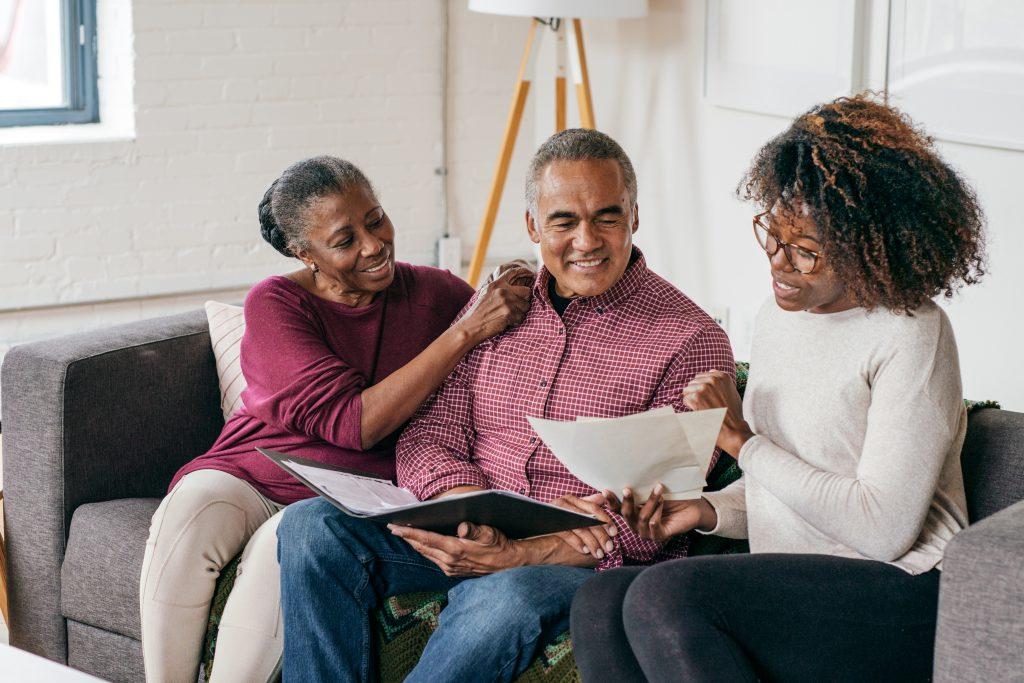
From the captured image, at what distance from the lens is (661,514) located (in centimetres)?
190

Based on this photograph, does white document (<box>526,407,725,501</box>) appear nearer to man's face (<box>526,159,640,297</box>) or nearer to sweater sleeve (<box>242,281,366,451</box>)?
man's face (<box>526,159,640,297</box>)

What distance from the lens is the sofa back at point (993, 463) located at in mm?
1863

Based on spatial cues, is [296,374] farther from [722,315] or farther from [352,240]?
[722,315]

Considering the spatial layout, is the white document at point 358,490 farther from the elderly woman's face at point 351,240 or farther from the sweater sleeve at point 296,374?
the elderly woman's face at point 351,240

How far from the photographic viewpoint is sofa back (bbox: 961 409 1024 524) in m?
1.86

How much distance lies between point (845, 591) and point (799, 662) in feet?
0.35

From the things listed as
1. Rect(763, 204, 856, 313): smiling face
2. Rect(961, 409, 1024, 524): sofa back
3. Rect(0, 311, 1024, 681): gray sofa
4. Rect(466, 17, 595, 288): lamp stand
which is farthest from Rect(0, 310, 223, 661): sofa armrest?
Rect(466, 17, 595, 288): lamp stand

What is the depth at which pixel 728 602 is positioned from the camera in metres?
1.56

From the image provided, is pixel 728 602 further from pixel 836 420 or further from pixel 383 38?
pixel 383 38

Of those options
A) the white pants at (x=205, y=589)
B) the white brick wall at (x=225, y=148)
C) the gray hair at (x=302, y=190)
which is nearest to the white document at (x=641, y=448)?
the white pants at (x=205, y=589)

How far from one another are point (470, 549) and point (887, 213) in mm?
788

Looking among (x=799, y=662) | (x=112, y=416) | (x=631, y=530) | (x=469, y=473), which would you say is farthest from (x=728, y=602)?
(x=112, y=416)

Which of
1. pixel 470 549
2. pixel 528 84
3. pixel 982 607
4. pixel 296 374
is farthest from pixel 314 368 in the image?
pixel 528 84

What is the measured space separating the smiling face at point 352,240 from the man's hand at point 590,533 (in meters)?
0.61
